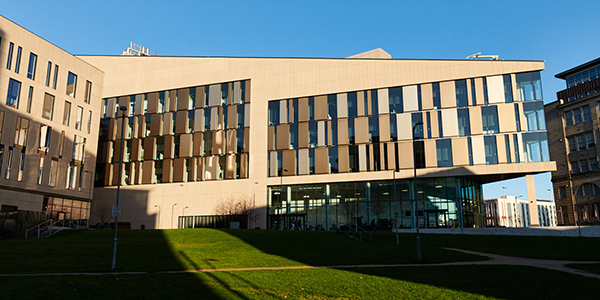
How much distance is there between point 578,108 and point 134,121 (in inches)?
3177

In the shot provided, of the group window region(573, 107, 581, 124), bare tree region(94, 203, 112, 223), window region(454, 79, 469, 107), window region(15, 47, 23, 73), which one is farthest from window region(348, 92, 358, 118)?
window region(573, 107, 581, 124)

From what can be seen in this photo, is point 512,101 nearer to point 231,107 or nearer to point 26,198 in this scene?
point 231,107

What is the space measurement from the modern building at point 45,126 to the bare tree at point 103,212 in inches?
211

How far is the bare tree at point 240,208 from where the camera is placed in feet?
221

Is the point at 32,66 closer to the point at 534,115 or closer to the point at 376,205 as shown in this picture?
the point at 376,205

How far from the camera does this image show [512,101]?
60.2 m

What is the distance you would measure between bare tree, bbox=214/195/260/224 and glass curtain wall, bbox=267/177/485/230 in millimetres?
2431

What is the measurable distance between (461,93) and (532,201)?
16657 mm

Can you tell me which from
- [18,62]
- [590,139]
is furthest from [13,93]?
[590,139]

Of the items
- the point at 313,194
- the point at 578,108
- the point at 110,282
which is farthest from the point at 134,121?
the point at 578,108

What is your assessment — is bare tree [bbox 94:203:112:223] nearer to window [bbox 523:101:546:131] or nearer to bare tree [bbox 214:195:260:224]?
bare tree [bbox 214:195:260:224]

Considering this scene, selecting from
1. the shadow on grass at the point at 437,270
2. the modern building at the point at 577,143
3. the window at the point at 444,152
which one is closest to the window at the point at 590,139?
the modern building at the point at 577,143

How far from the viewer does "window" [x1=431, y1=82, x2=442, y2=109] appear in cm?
6256

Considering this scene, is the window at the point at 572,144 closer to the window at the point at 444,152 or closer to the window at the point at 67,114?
the window at the point at 444,152
